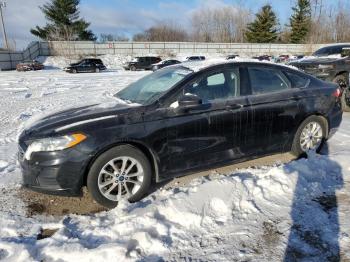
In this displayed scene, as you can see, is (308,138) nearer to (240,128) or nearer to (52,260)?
(240,128)

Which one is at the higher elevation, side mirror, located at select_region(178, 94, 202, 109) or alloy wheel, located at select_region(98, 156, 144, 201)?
side mirror, located at select_region(178, 94, 202, 109)

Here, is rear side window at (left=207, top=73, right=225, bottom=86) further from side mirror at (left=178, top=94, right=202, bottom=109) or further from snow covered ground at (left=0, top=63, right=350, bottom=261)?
snow covered ground at (left=0, top=63, right=350, bottom=261)

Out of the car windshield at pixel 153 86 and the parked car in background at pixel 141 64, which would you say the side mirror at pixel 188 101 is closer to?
the car windshield at pixel 153 86

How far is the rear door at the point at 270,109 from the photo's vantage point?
4840 mm

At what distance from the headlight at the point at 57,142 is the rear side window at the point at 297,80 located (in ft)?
10.6

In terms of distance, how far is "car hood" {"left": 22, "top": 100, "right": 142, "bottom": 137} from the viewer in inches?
154

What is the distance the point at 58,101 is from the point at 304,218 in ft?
32.0

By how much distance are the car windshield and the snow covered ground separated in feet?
1.22

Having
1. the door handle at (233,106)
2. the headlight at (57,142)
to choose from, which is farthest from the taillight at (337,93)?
the headlight at (57,142)

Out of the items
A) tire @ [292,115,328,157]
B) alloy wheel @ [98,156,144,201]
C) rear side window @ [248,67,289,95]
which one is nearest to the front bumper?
alloy wheel @ [98,156,144,201]

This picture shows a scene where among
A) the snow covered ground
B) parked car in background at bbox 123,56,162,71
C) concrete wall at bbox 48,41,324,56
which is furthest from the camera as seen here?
concrete wall at bbox 48,41,324,56

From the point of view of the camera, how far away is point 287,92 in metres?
5.14

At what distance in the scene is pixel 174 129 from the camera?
4.21 metres

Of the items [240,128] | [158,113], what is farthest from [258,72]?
[158,113]
